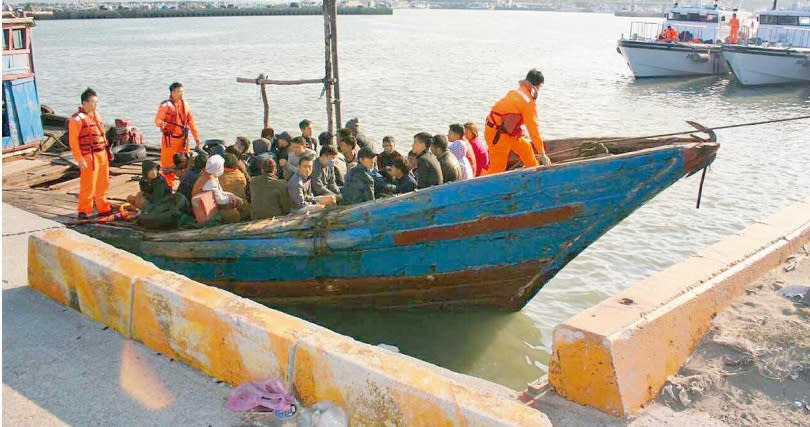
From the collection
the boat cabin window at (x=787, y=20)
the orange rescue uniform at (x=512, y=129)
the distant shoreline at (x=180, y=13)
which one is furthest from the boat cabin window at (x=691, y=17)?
the distant shoreline at (x=180, y=13)

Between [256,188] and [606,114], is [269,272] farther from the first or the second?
[606,114]

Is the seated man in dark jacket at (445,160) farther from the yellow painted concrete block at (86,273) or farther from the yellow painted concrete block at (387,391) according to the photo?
the yellow painted concrete block at (387,391)

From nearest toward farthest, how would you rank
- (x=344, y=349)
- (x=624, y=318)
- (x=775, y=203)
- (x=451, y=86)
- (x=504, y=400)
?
(x=504, y=400) < (x=344, y=349) < (x=624, y=318) < (x=775, y=203) < (x=451, y=86)

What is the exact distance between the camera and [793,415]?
390cm

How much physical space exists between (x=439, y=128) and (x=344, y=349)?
56.8 feet

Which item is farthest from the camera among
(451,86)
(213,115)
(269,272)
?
(451,86)

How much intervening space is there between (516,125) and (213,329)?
3.84 m

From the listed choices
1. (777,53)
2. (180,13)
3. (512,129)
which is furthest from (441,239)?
(180,13)

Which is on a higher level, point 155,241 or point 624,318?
point 624,318

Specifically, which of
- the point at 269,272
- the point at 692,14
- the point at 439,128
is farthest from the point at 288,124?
the point at 692,14

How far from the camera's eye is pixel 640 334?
4.05 metres

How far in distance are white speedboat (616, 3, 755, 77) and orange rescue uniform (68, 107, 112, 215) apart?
30.4 m

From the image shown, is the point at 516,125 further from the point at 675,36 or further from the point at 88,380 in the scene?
the point at 675,36

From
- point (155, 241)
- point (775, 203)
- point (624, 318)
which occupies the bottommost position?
point (775, 203)
